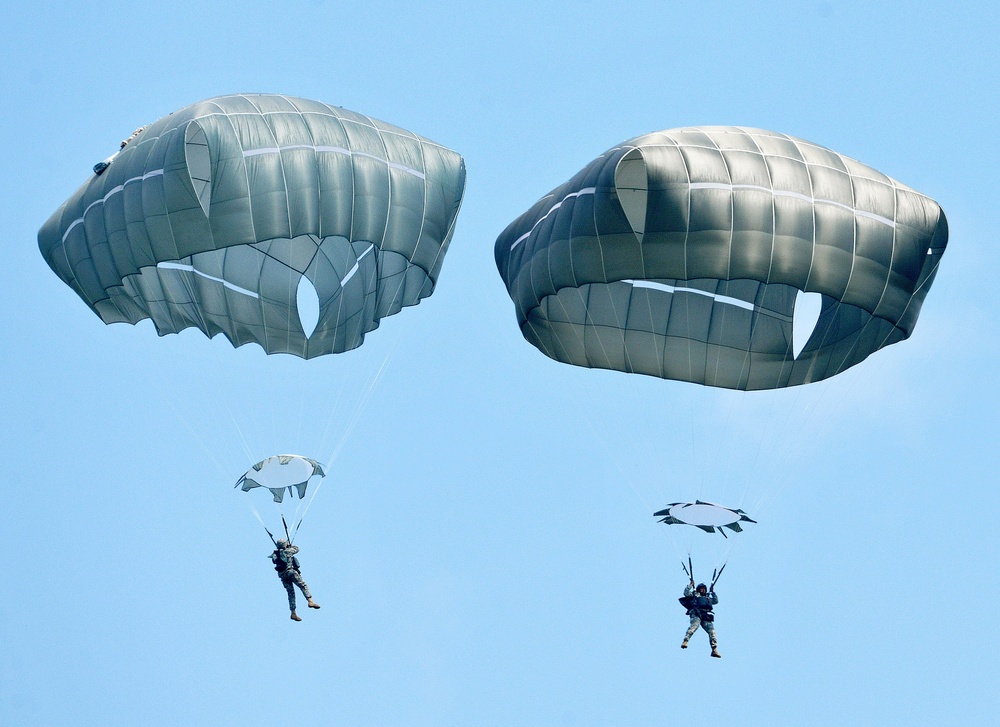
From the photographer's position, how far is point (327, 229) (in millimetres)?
31344

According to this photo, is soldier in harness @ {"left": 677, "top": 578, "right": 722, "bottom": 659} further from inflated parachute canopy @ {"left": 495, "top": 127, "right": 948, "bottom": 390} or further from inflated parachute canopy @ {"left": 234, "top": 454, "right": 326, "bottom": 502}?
inflated parachute canopy @ {"left": 234, "top": 454, "right": 326, "bottom": 502}

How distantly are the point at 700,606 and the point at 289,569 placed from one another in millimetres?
6262

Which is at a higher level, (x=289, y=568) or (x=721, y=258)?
(x=721, y=258)

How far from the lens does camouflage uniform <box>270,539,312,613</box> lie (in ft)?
104

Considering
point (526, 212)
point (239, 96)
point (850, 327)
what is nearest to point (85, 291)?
point (239, 96)

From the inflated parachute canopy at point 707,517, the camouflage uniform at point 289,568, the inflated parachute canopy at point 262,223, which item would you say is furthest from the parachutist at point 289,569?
the inflated parachute canopy at point 707,517

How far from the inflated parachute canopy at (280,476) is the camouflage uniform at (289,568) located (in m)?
0.77

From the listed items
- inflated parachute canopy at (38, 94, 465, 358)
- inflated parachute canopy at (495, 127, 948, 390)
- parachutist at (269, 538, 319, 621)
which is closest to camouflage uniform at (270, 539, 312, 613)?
parachutist at (269, 538, 319, 621)

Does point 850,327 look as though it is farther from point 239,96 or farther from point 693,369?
point 239,96

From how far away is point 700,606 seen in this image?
103 feet

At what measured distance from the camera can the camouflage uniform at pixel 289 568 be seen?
3177cm

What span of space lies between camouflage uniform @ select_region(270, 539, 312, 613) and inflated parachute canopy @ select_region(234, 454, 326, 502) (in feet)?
2.54

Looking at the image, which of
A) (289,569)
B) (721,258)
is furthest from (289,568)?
(721,258)

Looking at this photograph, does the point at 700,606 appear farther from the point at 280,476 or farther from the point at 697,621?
the point at 280,476
